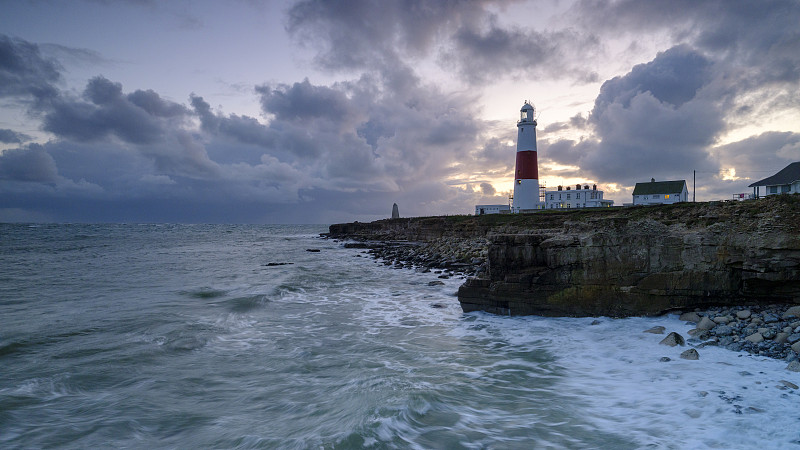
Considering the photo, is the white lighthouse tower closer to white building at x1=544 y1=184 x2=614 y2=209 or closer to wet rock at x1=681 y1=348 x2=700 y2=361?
white building at x1=544 y1=184 x2=614 y2=209

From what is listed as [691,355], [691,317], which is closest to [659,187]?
[691,317]

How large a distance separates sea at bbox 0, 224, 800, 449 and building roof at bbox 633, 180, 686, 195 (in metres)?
44.2

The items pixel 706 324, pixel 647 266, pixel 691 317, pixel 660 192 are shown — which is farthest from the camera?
pixel 660 192

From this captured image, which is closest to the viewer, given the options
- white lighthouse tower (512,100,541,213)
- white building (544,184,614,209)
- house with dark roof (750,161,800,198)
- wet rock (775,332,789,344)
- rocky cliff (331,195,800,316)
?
wet rock (775,332,789,344)

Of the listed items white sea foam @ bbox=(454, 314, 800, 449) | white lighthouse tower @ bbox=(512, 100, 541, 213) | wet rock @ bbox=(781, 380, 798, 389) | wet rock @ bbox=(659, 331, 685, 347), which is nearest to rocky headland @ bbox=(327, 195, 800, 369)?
wet rock @ bbox=(659, 331, 685, 347)

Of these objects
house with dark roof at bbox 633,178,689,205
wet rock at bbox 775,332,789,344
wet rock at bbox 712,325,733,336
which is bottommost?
wet rock at bbox 712,325,733,336

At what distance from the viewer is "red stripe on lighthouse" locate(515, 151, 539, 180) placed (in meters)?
38.3

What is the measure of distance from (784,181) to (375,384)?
136 ft

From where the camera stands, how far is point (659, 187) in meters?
44.9

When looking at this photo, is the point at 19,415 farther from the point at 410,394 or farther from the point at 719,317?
the point at 719,317

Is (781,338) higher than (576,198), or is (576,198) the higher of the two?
(576,198)

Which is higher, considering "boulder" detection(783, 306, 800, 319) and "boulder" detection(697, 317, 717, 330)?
"boulder" detection(783, 306, 800, 319)

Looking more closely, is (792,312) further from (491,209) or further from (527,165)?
(491,209)

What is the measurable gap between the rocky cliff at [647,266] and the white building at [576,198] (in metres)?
41.6
